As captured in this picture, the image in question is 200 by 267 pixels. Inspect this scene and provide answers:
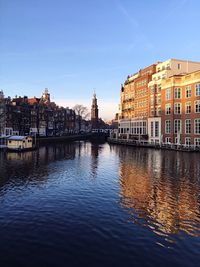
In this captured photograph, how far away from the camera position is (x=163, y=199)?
19219mm

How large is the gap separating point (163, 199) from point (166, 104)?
178ft

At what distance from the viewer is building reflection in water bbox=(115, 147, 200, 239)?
14453 mm

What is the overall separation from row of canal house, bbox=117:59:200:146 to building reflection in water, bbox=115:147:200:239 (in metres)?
34.4

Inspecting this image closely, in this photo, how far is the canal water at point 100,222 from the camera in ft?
35.2

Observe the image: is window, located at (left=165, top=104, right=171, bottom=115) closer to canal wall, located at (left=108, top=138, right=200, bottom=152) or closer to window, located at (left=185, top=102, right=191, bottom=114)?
window, located at (left=185, top=102, right=191, bottom=114)

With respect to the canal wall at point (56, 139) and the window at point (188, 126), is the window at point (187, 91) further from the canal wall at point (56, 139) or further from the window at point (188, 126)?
the canal wall at point (56, 139)

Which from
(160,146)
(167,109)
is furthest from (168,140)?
(167,109)

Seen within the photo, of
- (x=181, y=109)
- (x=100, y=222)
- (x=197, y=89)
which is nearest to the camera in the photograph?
(x=100, y=222)

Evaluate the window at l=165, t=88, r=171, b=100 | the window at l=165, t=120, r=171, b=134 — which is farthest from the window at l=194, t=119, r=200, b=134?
the window at l=165, t=88, r=171, b=100

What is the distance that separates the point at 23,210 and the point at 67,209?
3.31 meters

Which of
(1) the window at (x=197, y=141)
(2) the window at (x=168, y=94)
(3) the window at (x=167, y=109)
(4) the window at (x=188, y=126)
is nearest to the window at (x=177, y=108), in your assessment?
(3) the window at (x=167, y=109)

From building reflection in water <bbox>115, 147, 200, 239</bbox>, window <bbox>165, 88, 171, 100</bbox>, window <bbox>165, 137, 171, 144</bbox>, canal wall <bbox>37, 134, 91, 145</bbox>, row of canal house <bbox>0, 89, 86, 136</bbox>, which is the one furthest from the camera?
canal wall <bbox>37, 134, 91, 145</bbox>

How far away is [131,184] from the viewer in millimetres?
24203

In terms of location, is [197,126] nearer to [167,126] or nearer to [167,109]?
[167,126]
